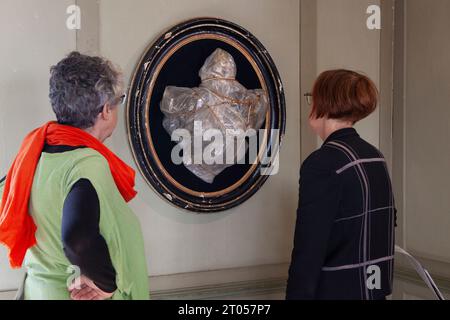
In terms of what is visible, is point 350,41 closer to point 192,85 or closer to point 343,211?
point 192,85

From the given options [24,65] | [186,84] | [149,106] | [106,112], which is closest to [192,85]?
[186,84]

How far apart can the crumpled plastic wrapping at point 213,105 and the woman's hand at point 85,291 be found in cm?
74

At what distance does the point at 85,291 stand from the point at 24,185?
0.82ft

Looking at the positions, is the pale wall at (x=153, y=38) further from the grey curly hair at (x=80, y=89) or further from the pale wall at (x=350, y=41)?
the grey curly hair at (x=80, y=89)

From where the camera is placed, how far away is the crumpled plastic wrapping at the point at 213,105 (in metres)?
1.72

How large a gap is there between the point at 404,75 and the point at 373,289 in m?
1.14

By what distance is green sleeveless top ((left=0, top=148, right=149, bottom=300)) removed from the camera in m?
1.04

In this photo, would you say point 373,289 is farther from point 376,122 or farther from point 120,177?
point 376,122

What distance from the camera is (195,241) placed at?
1.81 metres

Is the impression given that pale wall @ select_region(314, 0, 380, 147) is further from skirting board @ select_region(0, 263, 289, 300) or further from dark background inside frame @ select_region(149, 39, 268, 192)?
skirting board @ select_region(0, 263, 289, 300)

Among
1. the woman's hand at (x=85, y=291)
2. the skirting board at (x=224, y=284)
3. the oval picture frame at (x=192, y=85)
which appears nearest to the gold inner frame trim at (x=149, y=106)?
the oval picture frame at (x=192, y=85)

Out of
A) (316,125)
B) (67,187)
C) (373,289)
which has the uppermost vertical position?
(316,125)

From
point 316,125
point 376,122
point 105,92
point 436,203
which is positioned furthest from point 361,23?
point 105,92

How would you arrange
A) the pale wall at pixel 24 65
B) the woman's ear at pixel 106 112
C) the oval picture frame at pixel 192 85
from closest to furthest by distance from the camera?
the woman's ear at pixel 106 112, the pale wall at pixel 24 65, the oval picture frame at pixel 192 85
